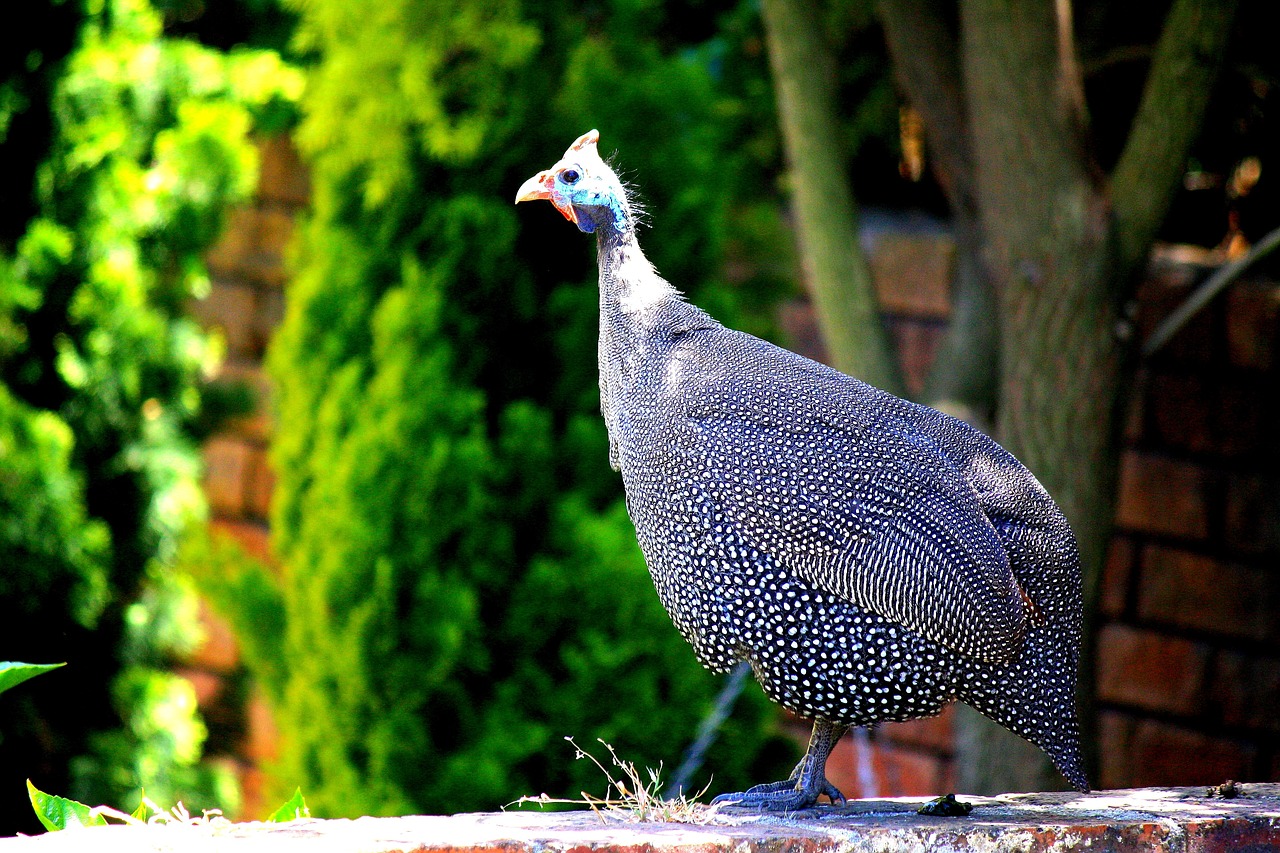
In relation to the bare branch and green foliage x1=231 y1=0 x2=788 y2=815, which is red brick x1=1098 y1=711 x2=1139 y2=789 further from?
the bare branch

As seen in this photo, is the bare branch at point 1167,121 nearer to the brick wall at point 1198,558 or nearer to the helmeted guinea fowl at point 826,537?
the brick wall at point 1198,558

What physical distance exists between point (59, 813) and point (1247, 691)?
3.97m

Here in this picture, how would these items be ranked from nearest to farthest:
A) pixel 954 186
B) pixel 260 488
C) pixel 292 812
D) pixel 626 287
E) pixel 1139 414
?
pixel 292 812, pixel 626 287, pixel 954 186, pixel 1139 414, pixel 260 488

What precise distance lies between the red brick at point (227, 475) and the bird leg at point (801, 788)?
14.2 ft

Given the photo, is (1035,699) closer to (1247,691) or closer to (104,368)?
(1247,691)

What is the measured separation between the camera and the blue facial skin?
2852 mm

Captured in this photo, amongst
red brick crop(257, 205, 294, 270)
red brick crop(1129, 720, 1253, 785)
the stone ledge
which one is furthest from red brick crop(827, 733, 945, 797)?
red brick crop(257, 205, 294, 270)

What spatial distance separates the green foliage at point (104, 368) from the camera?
4.94 meters

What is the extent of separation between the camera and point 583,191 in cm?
285

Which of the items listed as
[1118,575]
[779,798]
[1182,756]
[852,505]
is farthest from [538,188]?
[1182,756]

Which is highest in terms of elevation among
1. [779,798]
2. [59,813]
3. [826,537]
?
[826,537]

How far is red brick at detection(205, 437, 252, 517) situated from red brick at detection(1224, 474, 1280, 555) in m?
4.06

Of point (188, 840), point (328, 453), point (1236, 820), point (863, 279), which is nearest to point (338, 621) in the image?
point (328, 453)

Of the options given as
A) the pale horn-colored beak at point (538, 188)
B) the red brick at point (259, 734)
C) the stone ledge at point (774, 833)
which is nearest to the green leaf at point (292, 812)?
the stone ledge at point (774, 833)
